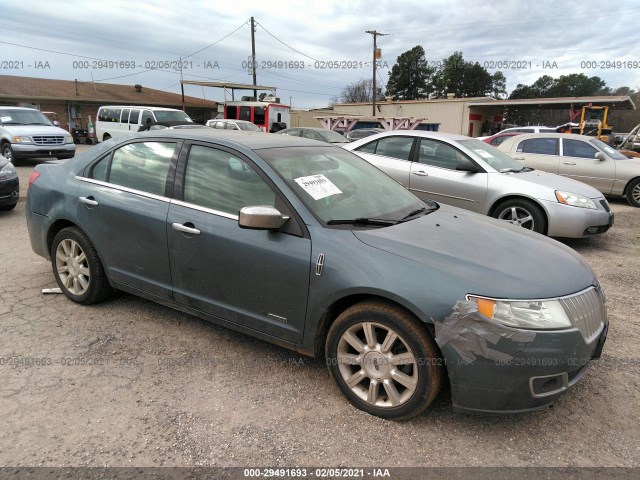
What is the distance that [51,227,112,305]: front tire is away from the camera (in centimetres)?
383

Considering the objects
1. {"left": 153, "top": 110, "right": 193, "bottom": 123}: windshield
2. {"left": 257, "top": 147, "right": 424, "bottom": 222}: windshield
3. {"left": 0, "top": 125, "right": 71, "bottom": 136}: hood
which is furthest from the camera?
{"left": 153, "top": 110, "right": 193, "bottom": 123}: windshield

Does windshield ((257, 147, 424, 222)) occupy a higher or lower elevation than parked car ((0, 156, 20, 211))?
higher

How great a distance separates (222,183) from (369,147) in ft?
15.7

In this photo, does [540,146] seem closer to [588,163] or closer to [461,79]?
[588,163]

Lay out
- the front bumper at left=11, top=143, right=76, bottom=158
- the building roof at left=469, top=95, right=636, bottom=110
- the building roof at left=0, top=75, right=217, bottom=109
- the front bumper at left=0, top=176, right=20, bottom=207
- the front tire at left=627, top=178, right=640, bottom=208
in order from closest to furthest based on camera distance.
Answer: the front bumper at left=0, top=176, right=20, bottom=207
the front tire at left=627, top=178, right=640, bottom=208
the front bumper at left=11, top=143, right=76, bottom=158
the building roof at left=469, top=95, right=636, bottom=110
the building roof at left=0, top=75, right=217, bottom=109

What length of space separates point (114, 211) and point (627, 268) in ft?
18.8

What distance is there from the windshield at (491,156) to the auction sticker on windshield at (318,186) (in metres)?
4.18

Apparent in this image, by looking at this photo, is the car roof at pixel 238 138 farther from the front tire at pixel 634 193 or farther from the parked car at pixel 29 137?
the parked car at pixel 29 137

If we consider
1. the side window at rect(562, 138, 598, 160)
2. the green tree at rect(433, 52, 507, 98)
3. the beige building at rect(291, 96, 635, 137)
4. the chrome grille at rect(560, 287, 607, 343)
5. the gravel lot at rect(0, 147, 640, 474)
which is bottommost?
the gravel lot at rect(0, 147, 640, 474)

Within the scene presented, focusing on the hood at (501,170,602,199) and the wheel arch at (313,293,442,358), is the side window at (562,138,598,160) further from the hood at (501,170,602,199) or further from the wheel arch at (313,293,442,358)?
the wheel arch at (313,293,442,358)

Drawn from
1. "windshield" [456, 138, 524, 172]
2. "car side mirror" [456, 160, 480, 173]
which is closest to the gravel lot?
"car side mirror" [456, 160, 480, 173]

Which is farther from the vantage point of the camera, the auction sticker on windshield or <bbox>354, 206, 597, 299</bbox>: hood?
the auction sticker on windshield

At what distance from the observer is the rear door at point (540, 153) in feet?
32.1

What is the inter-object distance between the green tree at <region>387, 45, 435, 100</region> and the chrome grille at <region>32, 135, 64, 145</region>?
5625 cm
